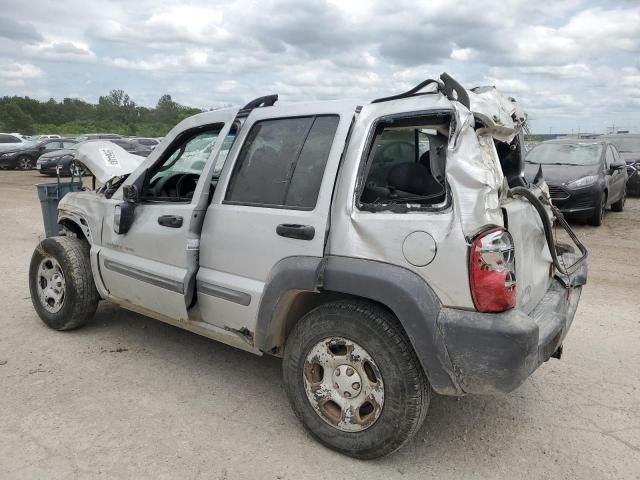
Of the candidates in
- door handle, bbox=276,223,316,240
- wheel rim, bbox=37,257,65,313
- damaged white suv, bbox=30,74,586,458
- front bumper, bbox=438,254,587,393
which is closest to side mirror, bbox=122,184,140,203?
damaged white suv, bbox=30,74,586,458

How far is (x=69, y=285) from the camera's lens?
14.3ft

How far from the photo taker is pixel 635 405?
3412 mm

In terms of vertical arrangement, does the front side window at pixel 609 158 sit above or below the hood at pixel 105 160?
below

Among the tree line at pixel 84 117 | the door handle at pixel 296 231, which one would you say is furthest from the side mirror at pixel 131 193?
the tree line at pixel 84 117

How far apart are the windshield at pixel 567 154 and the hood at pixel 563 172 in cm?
23

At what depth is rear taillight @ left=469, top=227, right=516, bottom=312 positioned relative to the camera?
2434mm

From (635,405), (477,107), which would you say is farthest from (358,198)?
(635,405)

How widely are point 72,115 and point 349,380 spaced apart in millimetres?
79956

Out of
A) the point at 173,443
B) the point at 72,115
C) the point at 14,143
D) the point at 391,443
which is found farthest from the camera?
the point at 72,115

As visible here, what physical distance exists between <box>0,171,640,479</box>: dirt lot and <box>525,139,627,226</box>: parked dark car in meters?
5.20

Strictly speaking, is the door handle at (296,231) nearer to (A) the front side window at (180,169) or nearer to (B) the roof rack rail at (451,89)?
(B) the roof rack rail at (451,89)

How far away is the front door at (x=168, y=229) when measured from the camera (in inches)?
138

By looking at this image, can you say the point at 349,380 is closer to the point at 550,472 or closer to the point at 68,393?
the point at 550,472

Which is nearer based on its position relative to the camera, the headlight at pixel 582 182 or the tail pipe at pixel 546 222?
the tail pipe at pixel 546 222
